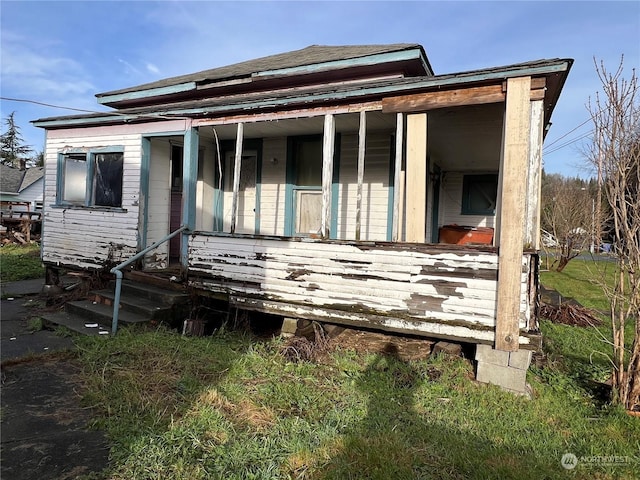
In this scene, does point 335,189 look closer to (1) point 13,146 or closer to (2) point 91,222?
(2) point 91,222

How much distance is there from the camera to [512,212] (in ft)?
13.6

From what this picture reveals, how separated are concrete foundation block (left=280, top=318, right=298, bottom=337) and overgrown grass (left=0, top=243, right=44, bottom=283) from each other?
912cm

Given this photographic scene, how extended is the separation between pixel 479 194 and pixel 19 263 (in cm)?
1430

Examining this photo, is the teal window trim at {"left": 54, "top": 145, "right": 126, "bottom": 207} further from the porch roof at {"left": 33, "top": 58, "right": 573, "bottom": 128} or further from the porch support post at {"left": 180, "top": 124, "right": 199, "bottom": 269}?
the porch support post at {"left": 180, "top": 124, "right": 199, "bottom": 269}

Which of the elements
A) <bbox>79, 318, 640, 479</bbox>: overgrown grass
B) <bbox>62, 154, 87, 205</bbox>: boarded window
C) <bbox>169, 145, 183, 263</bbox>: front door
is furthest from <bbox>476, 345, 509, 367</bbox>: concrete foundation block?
<bbox>62, 154, 87, 205</bbox>: boarded window

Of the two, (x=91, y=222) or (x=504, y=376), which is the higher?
(x=91, y=222)

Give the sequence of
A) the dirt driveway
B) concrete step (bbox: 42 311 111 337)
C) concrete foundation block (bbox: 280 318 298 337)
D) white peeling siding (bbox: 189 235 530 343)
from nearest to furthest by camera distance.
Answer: the dirt driveway → white peeling siding (bbox: 189 235 530 343) → concrete step (bbox: 42 311 111 337) → concrete foundation block (bbox: 280 318 298 337)

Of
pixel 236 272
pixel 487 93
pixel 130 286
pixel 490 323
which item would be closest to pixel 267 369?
pixel 236 272

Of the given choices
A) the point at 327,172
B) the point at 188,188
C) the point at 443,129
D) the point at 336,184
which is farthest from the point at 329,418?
the point at 443,129

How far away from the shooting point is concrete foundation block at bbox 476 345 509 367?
14.1ft

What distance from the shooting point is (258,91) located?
8.36 meters

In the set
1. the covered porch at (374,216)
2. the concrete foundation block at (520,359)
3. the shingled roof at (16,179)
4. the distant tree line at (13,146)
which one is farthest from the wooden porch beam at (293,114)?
the distant tree line at (13,146)

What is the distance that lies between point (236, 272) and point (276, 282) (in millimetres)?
733

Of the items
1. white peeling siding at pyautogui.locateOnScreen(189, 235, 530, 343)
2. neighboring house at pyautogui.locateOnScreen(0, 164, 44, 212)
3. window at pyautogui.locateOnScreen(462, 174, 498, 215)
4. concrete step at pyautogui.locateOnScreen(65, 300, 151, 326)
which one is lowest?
concrete step at pyautogui.locateOnScreen(65, 300, 151, 326)
